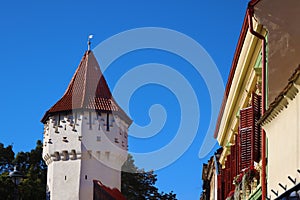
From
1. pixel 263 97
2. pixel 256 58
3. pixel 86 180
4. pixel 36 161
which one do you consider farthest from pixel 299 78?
pixel 36 161

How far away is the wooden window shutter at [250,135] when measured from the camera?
14672 millimetres

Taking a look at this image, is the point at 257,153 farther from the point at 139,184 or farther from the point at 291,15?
the point at 139,184

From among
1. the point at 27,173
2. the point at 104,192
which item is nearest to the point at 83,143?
the point at 104,192

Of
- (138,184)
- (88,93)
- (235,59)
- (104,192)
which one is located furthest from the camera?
(138,184)

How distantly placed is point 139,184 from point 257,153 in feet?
150

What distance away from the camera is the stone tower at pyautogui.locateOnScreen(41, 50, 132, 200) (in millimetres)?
53062

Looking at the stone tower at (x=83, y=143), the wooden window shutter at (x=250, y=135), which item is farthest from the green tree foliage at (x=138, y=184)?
the wooden window shutter at (x=250, y=135)

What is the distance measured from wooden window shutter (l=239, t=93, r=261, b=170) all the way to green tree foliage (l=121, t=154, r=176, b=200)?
43.3m

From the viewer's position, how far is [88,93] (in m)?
55.7

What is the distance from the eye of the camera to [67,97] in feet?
184

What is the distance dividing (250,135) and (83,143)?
3962 centimetres

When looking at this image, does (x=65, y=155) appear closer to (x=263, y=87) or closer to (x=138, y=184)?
(x=138, y=184)

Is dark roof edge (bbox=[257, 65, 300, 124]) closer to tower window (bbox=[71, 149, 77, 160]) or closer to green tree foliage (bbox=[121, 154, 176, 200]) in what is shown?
tower window (bbox=[71, 149, 77, 160])

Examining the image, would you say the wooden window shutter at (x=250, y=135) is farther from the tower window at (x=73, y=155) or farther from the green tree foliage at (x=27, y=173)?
the green tree foliage at (x=27, y=173)
